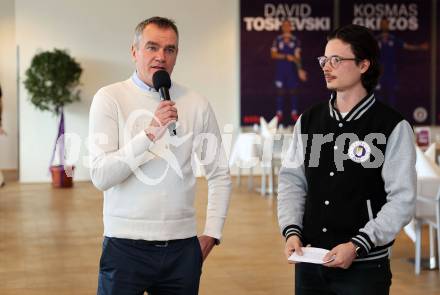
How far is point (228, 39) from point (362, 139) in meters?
11.4

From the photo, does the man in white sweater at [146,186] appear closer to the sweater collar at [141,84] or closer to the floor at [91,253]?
the sweater collar at [141,84]

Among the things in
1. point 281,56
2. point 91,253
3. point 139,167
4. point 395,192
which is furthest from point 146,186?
point 281,56

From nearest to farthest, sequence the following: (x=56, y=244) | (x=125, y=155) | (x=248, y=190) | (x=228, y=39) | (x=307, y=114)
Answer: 1. (x=125, y=155)
2. (x=307, y=114)
3. (x=56, y=244)
4. (x=248, y=190)
5. (x=228, y=39)

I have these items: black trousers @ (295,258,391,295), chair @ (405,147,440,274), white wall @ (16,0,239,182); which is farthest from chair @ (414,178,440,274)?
white wall @ (16,0,239,182)

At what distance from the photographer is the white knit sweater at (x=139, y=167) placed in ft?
7.91

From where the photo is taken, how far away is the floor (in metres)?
5.63

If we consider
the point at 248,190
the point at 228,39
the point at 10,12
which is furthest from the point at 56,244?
the point at 10,12

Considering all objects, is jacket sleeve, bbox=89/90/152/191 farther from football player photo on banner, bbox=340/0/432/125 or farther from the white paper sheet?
football player photo on banner, bbox=340/0/432/125

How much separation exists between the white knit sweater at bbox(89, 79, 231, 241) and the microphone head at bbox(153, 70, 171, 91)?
0.08 metres

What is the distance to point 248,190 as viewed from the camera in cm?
1182

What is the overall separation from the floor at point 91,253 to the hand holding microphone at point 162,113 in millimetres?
3225

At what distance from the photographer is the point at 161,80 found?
2.45 meters

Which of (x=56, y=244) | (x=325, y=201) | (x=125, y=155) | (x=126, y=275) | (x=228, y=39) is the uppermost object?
(x=228, y=39)

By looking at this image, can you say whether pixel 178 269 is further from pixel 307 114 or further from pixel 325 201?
pixel 307 114
